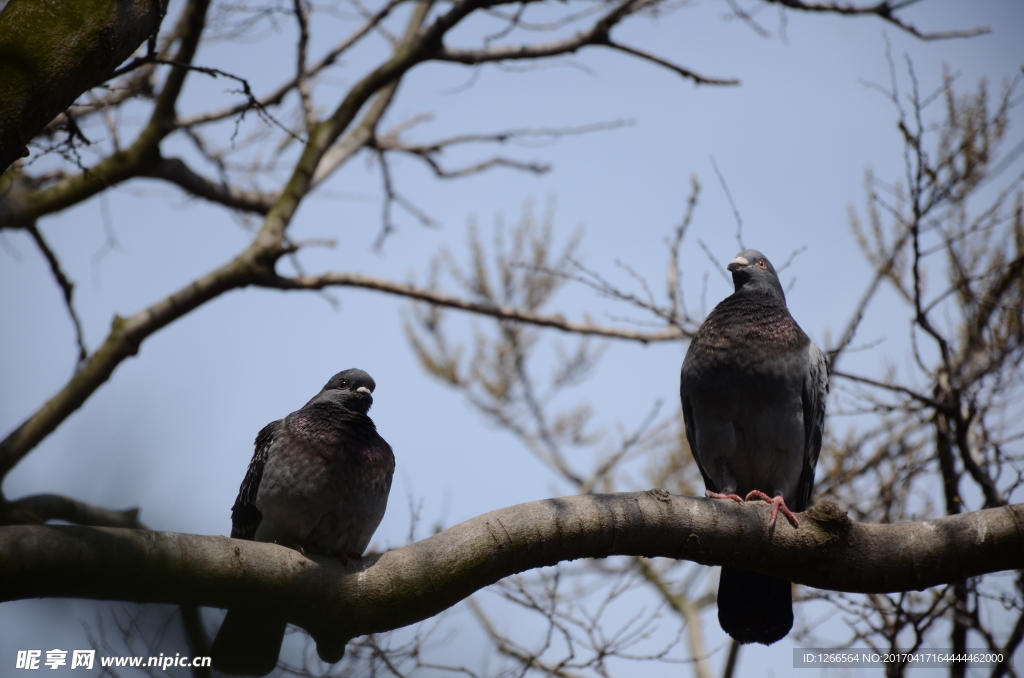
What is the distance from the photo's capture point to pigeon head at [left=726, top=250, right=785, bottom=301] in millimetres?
5691

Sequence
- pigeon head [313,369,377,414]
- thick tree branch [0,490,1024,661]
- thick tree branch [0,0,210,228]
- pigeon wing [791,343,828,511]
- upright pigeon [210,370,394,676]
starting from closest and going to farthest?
thick tree branch [0,490,1024,661]
upright pigeon [210,370,394,676]
pigeon wing [791,343,828,511]
pigeon head [313,369,377,414]
thick tree branch [0,0,210,228]

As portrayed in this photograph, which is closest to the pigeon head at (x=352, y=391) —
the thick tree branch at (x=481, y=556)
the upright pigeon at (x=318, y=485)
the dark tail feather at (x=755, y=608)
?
the upright pigeon at (x=318, y=485)

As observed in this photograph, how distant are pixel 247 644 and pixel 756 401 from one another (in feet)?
10.6

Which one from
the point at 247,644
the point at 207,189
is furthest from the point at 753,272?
the point at 207,189

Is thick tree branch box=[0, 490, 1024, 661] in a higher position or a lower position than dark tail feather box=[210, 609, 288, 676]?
higher

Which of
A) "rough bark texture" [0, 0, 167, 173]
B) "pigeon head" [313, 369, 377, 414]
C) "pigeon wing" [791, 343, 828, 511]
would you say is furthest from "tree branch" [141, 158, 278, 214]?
"pigeon wing" [791, 343, 828, 511]

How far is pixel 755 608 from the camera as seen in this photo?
4398mm

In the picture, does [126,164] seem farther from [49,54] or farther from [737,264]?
[737,264]

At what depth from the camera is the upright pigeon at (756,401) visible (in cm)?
487

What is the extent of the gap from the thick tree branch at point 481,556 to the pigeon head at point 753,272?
97.0 inches

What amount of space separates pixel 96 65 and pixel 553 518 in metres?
2.58

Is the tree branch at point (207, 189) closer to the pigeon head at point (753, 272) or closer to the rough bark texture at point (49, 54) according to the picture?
the rough bark texture at point (49, 54)

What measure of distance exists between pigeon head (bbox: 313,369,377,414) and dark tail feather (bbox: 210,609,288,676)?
1840 millimetres

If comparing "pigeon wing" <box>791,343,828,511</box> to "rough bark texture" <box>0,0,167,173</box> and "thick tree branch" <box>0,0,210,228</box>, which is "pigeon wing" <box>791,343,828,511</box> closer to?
"rough bark texture" <box>0,0,167,173</box>
